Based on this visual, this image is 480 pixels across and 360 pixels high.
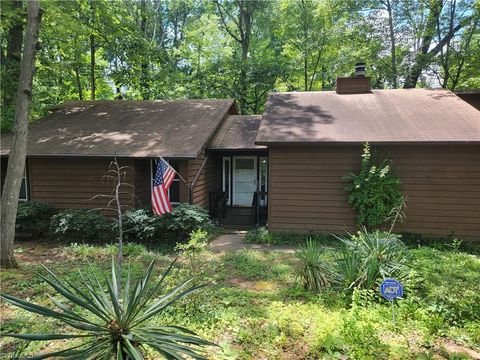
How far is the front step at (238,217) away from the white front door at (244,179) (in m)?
0.69

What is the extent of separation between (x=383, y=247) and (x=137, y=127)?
910cm

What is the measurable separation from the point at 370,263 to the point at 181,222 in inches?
198

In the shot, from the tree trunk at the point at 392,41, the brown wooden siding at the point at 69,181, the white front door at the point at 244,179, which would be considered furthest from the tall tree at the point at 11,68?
the tree trunk at the point at 392,41

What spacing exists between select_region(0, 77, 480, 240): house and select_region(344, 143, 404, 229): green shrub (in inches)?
13.5

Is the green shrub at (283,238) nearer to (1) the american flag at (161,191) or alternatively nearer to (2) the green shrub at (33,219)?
(1) the american flag at (161,191)

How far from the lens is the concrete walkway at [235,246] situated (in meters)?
8.16

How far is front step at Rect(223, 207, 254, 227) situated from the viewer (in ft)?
36.5

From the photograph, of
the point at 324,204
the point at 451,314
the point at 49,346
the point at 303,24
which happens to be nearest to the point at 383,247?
the point at 451,314

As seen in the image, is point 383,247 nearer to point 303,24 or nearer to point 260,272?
point 260,272

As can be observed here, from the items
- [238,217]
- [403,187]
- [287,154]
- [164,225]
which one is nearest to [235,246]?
[164,225]

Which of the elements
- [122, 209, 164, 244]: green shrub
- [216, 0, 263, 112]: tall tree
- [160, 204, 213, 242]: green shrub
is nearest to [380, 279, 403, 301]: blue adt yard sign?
[160, 204, 213, 242]: green shrub

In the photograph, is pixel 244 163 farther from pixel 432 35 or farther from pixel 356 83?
pixel 432 35

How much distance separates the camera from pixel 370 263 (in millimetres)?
4742

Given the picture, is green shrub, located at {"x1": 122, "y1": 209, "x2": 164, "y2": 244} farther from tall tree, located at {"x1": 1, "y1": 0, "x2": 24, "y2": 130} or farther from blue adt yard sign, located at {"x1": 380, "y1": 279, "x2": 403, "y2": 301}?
tall tree, located at {"x1": 1, "y1": 0, "x2": 24, "y2": 130}
